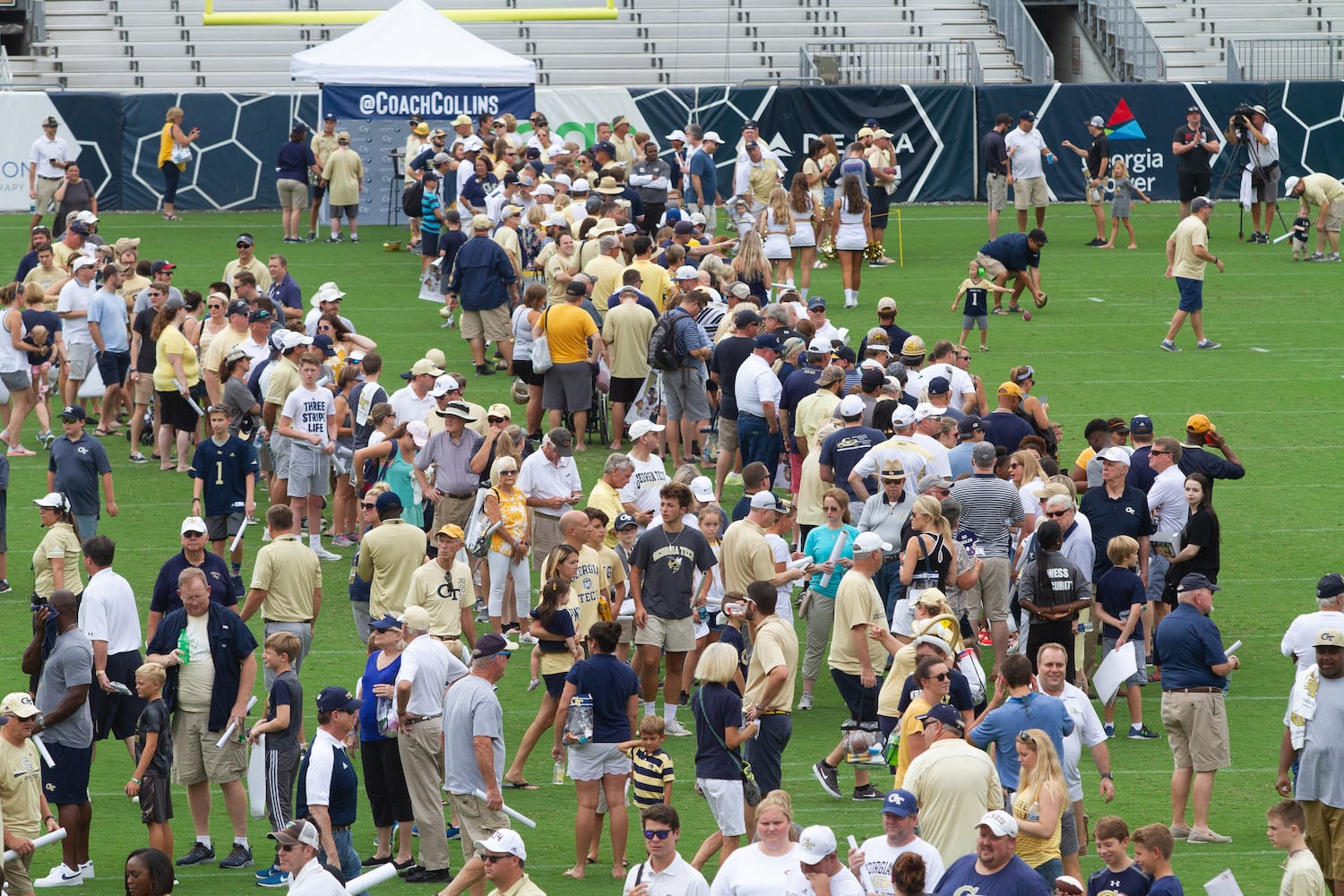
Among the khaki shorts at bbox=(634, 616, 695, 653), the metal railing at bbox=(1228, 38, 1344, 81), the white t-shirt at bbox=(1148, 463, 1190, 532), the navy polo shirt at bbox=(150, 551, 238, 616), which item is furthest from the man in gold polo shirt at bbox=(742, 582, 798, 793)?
the metal railing at bbox=(1228, 38, 1344, 81)

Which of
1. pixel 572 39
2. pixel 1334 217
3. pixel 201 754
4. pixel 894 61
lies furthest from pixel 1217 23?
pixel 201 754

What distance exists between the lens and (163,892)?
24.5 feet

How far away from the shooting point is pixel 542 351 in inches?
666

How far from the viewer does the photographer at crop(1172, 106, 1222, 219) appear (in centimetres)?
2677

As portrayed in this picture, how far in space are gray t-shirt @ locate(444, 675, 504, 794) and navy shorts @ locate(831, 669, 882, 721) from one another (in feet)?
8.20

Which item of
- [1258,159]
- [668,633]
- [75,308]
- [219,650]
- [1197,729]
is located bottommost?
[1197,729]

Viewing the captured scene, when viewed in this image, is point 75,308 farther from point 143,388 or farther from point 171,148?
point 171,148

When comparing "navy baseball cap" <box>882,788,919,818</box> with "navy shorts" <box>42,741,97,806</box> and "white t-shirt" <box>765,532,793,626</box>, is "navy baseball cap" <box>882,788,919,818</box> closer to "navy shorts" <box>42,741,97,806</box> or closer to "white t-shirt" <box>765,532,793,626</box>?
"white t-shirt" <box>765,532,793,626</box>

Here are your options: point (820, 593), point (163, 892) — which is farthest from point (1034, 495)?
point (163, 892)

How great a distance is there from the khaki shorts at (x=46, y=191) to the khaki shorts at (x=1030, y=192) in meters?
14.8

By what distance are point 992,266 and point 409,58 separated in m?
11.1

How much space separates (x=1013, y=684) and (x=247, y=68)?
28.8 meters

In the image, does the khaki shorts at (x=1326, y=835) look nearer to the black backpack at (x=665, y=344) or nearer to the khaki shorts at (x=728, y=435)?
the khaki shorts at (x=728, y=435)

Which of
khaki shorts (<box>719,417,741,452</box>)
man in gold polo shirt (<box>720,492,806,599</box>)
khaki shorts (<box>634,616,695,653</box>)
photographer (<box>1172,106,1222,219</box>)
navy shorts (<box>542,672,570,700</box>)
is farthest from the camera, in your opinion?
photographer (<box>1172,106,1222,219</box>)
